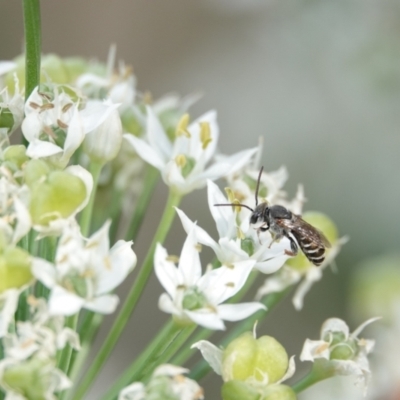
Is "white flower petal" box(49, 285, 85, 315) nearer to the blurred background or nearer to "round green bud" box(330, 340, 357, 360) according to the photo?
"round green bud" box(330, 340, 357, 360)

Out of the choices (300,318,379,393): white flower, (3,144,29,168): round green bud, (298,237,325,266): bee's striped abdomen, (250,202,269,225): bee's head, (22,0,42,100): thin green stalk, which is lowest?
(300,318,379,393): white flower

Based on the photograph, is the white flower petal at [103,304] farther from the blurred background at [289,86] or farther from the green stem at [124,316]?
the blurred background at [289,86]

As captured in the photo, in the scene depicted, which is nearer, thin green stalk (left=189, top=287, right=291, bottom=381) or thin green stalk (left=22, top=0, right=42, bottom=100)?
thin green stalk (left=22, top=0, right=42, bottom=100)

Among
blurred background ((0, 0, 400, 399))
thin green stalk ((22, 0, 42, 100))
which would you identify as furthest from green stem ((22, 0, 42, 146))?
blurred background ((0, 0, 400, 399))

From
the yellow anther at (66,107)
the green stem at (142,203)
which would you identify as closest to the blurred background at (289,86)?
the green stem at (142,203)

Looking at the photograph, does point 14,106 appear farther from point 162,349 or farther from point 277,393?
point 277,393

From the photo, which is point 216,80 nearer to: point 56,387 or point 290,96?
point 290,96
